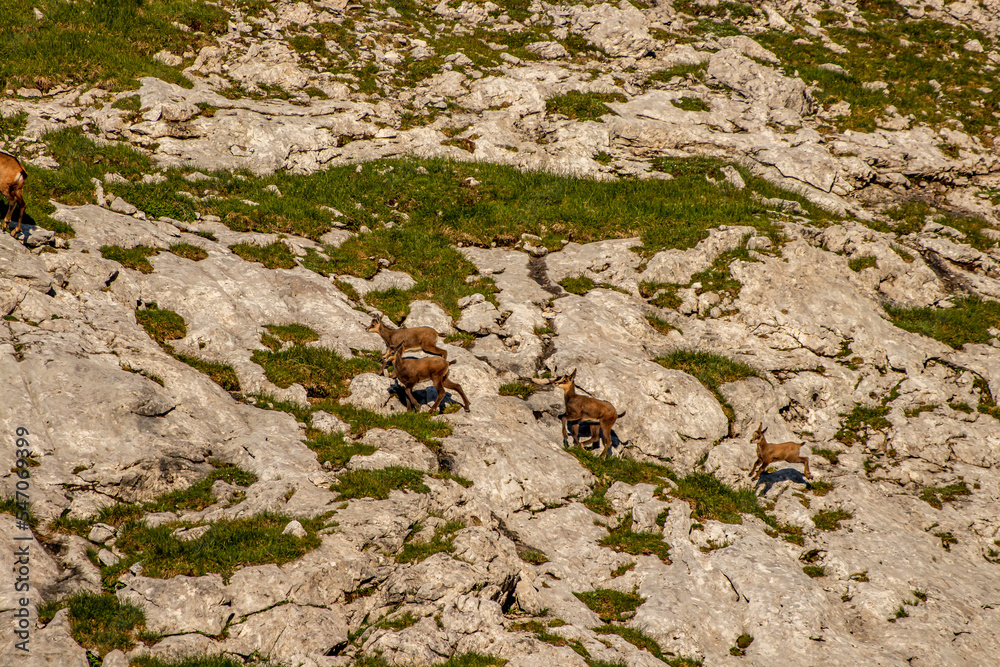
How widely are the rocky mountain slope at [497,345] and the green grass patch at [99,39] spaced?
31 centimetres

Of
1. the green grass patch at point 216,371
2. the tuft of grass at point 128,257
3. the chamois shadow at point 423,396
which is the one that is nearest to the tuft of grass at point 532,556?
the chamois shadow at point 423,396

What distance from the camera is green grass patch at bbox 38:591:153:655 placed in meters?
9.02

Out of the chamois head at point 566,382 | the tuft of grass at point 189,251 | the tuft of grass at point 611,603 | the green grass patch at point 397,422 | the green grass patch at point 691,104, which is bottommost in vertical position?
the tuft of grass at point 611,603

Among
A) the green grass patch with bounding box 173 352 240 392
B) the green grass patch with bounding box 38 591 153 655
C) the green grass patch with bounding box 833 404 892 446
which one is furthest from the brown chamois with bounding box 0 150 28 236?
the green grass patch with bounding box 833 404 892 446

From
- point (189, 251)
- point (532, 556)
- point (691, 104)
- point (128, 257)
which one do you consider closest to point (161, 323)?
point (128, 257)

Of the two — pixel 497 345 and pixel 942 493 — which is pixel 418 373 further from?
pixel 942 493

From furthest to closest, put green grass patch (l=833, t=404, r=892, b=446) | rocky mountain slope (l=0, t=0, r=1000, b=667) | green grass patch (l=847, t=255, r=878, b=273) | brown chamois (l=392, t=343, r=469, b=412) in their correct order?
1. green grass patch (l=847, t=255, r=878, b=273)
2. green grass patch (l=833, t=404, r=892, b=446)
3. brown chamois (l=392, t=343, r=469, b=412)
4. rocky mountain slope (l=0, t=0, r=1000, b=667)

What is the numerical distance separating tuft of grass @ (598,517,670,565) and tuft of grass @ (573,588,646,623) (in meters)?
1.27

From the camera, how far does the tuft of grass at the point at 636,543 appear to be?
1390cm

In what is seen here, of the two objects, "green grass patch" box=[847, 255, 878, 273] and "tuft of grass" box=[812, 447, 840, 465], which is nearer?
"tuft of grass" box=[812, 447, 840, 465]

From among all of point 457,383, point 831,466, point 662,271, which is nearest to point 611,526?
point 457,383

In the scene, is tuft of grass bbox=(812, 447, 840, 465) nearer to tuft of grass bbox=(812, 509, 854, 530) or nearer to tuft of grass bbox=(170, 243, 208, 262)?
tuft of grass bbox=(812, 509, 854, 530)

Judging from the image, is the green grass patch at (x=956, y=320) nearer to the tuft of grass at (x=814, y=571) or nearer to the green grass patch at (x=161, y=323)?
the tuft of grass at (x=814, y=571)

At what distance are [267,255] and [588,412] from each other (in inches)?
492
